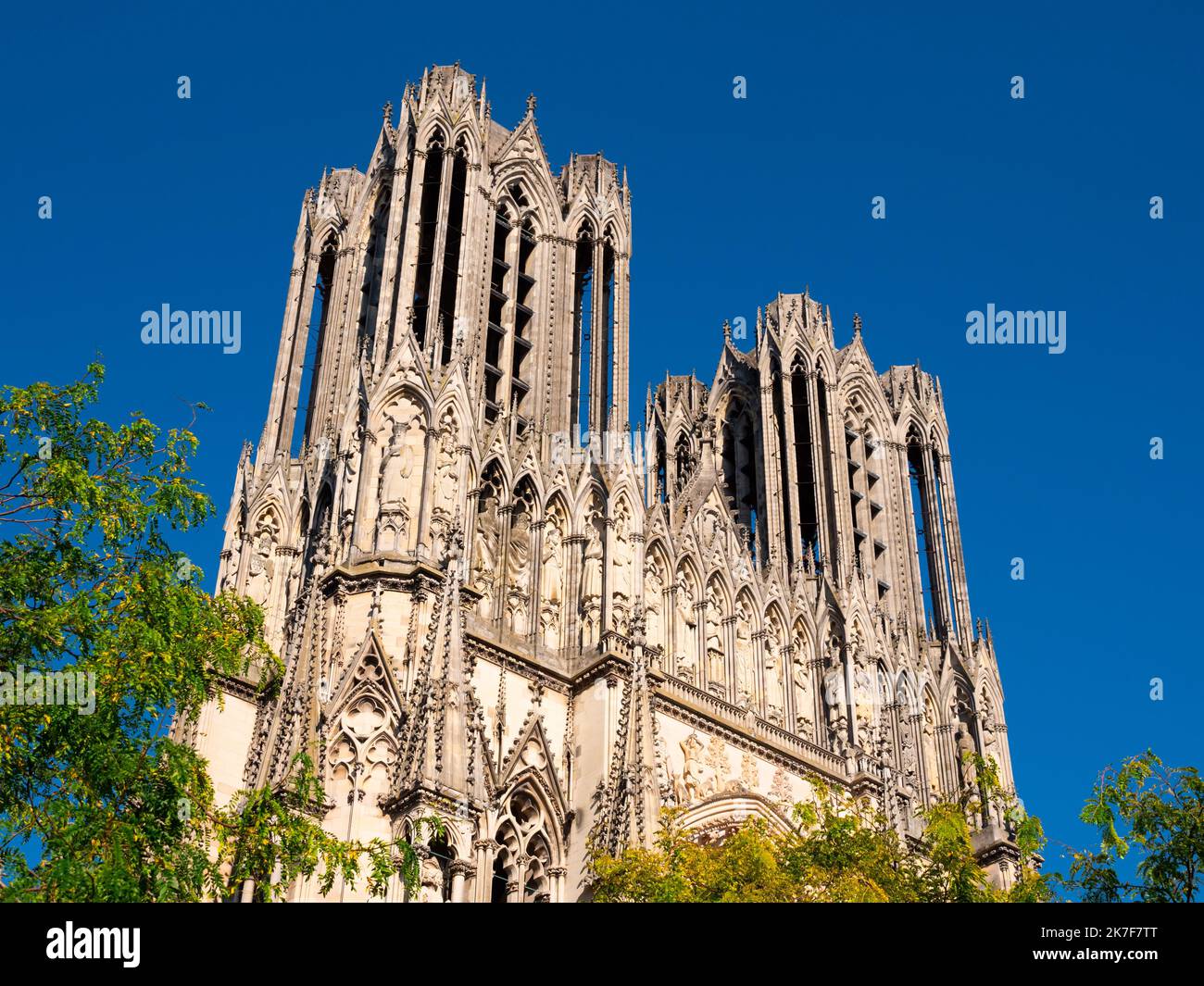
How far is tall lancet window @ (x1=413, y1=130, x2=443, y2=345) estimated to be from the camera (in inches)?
1656

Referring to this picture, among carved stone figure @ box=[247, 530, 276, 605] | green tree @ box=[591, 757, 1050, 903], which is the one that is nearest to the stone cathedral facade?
carved stone figure @ box=[247, 530, 276, 605]

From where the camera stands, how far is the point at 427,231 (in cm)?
4428

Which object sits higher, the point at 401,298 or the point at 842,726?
the point at 401,298

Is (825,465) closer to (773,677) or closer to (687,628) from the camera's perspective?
(773,677)

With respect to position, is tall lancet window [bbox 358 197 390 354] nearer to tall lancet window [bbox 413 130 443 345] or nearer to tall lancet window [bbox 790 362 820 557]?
tall lancet window [bbox 413 130 443 345]

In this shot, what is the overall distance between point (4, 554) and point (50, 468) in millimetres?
1154

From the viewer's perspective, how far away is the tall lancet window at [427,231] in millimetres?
42062

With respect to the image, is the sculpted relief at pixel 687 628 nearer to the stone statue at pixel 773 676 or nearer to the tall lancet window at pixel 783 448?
the stone statue at pixel 773 676

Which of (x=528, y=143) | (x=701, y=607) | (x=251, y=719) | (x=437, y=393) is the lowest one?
(x=251, y=719)

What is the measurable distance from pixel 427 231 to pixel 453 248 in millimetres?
1009

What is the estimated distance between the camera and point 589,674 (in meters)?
35.9

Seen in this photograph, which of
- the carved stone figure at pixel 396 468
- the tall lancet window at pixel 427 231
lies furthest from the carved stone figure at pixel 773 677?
the tall lancet window at pixel 427 231

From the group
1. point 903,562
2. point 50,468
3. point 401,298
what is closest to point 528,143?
point 401,298

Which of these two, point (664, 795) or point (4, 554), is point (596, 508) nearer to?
point (664, 795)
